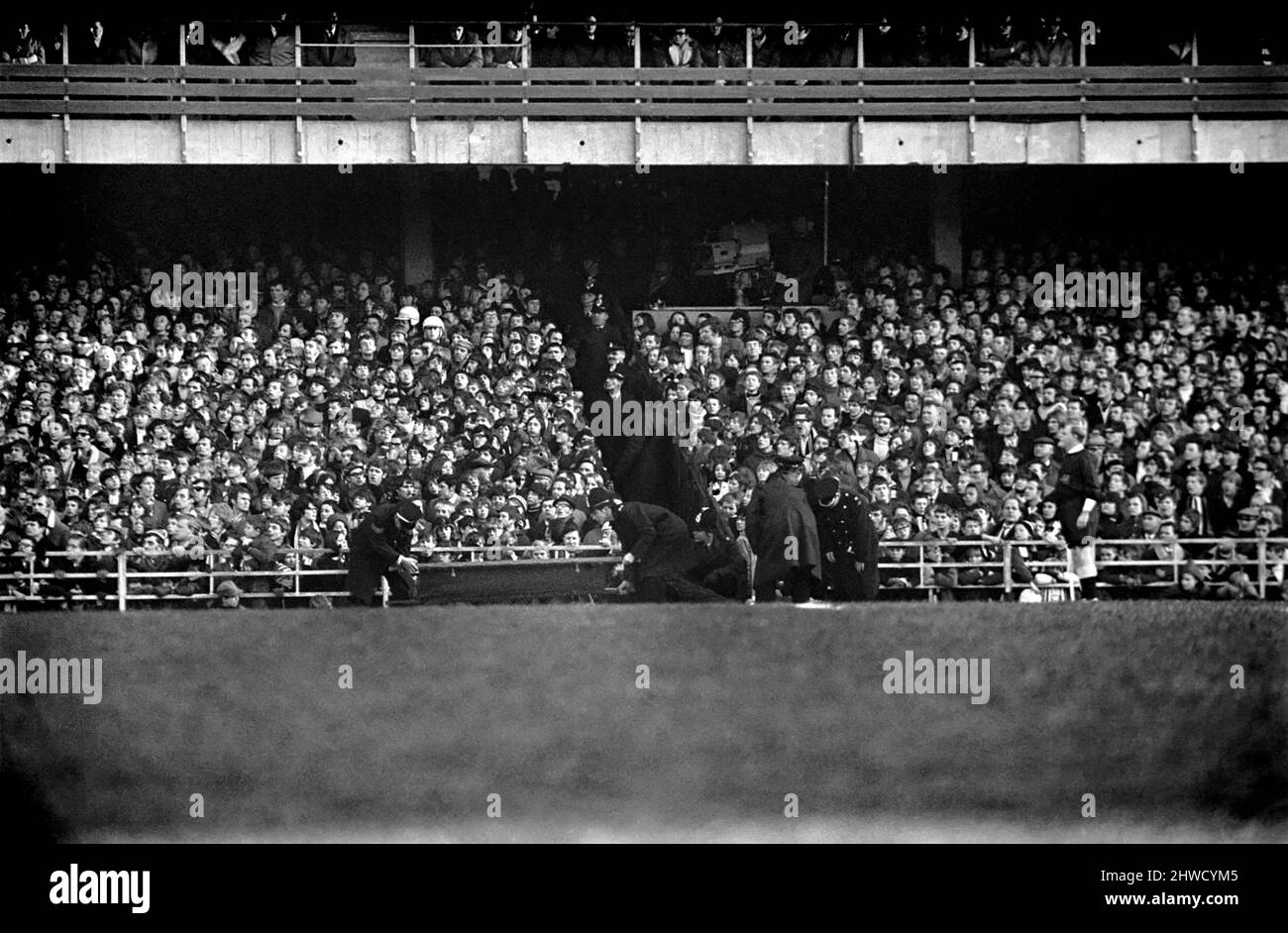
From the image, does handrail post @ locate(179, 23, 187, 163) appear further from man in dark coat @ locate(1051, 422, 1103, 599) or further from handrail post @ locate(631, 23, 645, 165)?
man in dark coat @ locate(1051, 422, 1103, 599)

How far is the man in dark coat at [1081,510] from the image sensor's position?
1114 cm

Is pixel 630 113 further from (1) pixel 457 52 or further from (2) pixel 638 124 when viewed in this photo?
(1) pixel 457 52

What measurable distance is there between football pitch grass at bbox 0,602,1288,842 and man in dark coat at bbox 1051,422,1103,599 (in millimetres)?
288

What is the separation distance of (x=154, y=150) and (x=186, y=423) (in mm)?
A: 2489

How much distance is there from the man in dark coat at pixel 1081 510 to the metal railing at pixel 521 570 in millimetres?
82

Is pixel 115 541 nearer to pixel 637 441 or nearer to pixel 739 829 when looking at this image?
pixel 637 441

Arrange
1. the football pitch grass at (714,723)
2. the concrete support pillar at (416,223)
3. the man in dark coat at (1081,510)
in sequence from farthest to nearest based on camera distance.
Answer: the concrete support pillar at (416,223)
the man in dark coat at (1081,510)
the football pitch grass at (714,723)

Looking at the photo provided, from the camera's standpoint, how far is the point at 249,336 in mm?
12242

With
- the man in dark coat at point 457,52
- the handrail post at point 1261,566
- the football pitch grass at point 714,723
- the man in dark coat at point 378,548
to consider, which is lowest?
the football pitch grass at point 714,723

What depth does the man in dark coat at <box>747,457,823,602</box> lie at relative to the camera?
11008 mm

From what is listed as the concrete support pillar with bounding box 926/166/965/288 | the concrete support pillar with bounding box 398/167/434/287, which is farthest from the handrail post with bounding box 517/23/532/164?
the concrete support pillar with bounding box 926/166/965/288

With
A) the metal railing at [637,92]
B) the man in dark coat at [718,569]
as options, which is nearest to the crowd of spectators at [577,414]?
the man in dark coat at [718,569]

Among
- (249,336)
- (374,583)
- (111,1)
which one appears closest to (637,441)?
(374,583)

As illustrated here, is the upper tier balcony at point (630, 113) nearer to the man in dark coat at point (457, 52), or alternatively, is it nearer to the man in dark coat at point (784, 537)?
the man in dark coat at point (457, 52)
